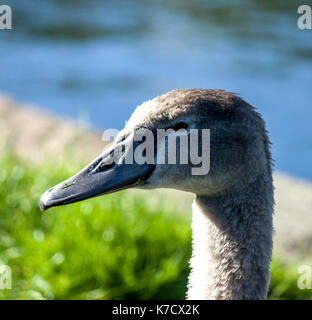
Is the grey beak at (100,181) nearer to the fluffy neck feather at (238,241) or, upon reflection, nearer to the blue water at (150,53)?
the fluffy neck feather at (238,241)

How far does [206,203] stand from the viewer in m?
2.65

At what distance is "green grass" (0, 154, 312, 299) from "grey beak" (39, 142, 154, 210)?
162 centimetres

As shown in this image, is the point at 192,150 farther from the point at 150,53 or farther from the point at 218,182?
the point at 150,53

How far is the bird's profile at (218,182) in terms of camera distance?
255 cm

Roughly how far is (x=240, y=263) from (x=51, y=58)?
355 inches

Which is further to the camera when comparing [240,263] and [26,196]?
[26,196]

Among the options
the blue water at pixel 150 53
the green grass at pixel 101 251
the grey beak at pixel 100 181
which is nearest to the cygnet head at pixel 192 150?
the grey beak at pixel 100 181

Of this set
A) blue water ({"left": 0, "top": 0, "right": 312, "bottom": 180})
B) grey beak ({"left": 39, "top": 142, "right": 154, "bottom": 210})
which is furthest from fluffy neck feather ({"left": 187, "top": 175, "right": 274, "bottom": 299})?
blue water ({"left": 0, "top": 0, "right": 312, "bottom": 180})

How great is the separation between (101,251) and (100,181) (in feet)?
5.53
